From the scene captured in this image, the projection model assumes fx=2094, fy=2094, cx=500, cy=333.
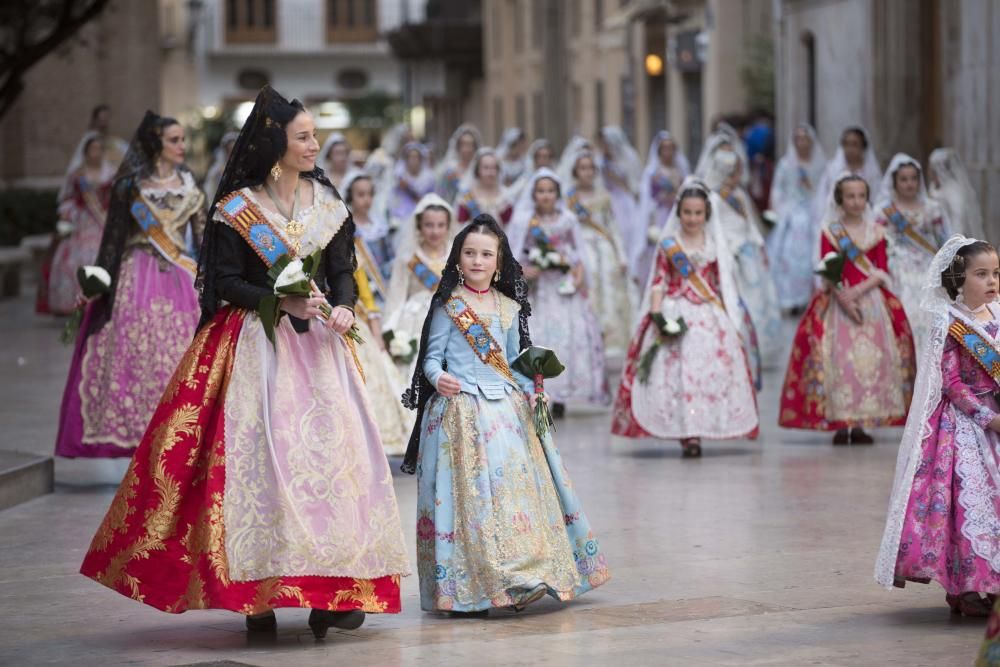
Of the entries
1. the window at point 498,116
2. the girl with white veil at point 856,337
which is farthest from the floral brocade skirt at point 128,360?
the window at point 498,116

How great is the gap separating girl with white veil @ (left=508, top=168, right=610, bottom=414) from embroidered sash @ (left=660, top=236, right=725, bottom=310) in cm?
232

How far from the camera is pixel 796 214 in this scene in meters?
22.0

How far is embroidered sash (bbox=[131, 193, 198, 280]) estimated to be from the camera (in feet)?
37.1

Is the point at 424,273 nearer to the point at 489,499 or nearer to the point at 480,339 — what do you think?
the point at 480,339

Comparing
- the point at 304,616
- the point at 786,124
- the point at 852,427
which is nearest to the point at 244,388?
the point at 304,616

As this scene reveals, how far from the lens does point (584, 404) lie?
16094mm

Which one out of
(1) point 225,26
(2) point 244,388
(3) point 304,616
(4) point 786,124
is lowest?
(3) point 304,616

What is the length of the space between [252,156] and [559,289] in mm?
7395

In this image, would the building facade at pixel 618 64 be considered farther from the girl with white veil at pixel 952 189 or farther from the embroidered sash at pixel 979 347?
the embroidered sash at pixel 979 347

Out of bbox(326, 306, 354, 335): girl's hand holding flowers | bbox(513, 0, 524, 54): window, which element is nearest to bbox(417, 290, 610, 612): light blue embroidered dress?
bbox(326, 306, 354, 335): girl's hand holding flowers

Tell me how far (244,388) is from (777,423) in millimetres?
7128

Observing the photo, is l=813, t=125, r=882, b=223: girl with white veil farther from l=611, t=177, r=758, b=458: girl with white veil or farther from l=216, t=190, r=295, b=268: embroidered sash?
l=216, t=190, r=295, b=268: embroidered sash

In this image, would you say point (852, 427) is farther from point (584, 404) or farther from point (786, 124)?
point (786, 124)

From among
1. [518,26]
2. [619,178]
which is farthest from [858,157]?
[518,26]
